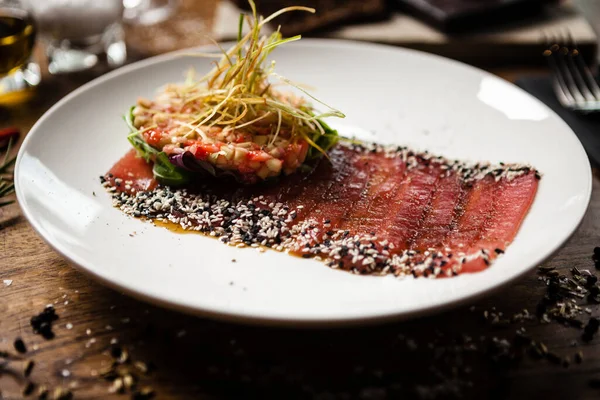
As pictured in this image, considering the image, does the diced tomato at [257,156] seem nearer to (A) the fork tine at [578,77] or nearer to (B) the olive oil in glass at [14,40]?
(B) the olive oil in glass at [14,40]

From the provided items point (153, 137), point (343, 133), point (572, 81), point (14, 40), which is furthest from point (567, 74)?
point (14, 40)

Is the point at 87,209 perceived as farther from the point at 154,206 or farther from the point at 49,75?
the point at 49,75

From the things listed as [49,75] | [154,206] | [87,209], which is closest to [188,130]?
[154,206]

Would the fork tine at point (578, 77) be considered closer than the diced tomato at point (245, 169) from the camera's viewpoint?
No

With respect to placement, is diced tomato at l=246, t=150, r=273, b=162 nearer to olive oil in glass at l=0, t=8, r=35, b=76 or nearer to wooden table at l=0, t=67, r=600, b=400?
wooden table at l=0, t=67, r=600, b=400

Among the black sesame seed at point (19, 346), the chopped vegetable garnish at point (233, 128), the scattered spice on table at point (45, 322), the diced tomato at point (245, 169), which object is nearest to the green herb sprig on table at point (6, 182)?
the chopped vegetable garnish at point (233, 128)

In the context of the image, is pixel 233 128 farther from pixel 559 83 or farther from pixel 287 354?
pixel 559 83

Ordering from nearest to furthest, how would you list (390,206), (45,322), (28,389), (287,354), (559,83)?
(28,389)
(287,354)
(45,322)
(390,206)
(559,83)
